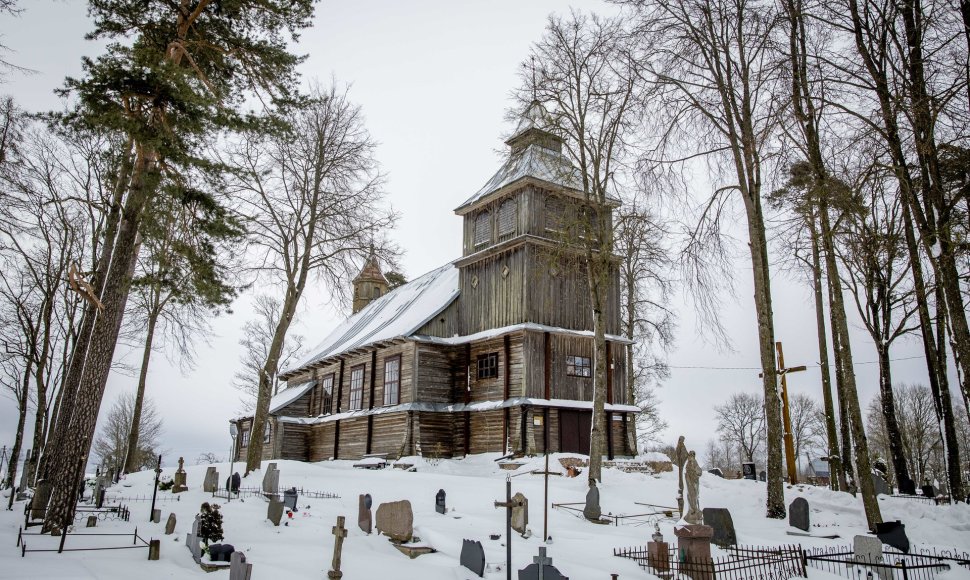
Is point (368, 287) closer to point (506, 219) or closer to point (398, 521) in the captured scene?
point (506, 219)

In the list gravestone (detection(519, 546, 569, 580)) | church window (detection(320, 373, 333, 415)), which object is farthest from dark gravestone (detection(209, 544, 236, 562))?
church window (detection(320, 373, 333, 415))

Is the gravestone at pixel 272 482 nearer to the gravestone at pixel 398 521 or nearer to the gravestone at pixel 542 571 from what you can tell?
the gravestone at pixel 398 521

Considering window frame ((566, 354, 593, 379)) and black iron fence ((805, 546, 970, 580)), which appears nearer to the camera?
black iron fence ((805, 546, 970, 580))

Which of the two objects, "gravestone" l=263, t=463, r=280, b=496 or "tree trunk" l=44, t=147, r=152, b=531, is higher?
"tree trunk" l=44, t=147, r=152, b=531

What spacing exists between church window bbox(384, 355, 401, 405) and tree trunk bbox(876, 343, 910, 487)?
709 inches

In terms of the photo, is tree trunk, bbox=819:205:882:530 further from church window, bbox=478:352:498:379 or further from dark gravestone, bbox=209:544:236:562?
church window, bbox=478:352:498:379

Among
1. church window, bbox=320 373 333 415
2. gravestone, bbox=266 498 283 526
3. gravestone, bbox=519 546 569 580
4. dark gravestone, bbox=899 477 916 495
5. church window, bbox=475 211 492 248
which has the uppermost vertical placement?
church window, bbox=475 211 492 248

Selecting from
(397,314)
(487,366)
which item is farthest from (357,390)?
(487,366)

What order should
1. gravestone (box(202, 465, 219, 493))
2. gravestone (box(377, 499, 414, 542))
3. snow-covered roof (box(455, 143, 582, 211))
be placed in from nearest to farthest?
1. gravestone (box(377, 499, 414, 542))
2. gravestone (box(202, 465, 219, 493))
3. snow-covered roof (box(455, 143, 582, 211))

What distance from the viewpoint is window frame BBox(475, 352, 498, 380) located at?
2572 cm

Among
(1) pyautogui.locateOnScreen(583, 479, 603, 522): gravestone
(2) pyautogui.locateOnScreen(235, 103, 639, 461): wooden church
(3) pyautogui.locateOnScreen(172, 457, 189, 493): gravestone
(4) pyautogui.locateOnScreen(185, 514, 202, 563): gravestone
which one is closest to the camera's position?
(4) pyautogui.locateOnScreen(185, 514, 202, 563): gravestone

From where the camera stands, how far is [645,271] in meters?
29.9

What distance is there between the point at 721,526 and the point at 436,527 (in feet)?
17.6

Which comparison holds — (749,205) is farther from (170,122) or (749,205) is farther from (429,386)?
(429,386)
